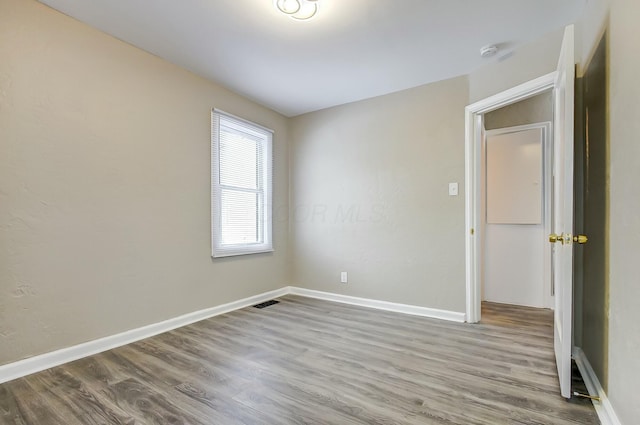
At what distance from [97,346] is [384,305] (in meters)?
2.66

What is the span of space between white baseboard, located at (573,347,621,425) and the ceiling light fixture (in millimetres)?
2738

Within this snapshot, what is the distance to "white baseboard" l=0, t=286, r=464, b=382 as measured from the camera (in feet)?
6.48

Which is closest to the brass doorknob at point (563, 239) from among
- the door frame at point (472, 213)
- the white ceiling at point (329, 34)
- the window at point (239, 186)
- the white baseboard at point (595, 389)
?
the white baseboard at point (595, 389)

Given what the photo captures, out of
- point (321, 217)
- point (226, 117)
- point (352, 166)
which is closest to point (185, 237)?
point (226, 117)

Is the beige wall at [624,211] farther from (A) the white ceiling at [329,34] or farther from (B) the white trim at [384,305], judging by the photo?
(B) the white trim at [384,305]

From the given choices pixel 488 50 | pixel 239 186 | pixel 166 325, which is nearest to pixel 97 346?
pixel 166 325

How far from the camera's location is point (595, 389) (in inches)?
66.2

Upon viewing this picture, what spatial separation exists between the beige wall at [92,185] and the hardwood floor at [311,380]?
355mm

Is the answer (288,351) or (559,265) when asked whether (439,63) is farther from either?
(288,351)

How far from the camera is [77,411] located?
1.59 metres

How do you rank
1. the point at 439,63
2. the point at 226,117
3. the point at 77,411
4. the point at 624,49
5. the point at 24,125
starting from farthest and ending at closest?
the point at 226,117 < the point at 439,63 < the point at 24,125 < the point at 77,411 < the point at 624,49

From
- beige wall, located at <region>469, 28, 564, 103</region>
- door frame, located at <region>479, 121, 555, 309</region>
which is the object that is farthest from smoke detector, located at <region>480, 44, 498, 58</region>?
door frame, located at <region>479, 121, 555, 309</region>

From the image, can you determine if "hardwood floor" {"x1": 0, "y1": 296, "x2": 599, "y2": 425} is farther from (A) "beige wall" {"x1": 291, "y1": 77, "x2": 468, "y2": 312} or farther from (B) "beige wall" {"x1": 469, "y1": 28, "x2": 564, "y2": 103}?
(B) "beige wall" {"x1": 469, "y1": 28, "x2": 564, "y2": 103}

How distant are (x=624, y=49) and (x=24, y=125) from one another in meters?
3.34
